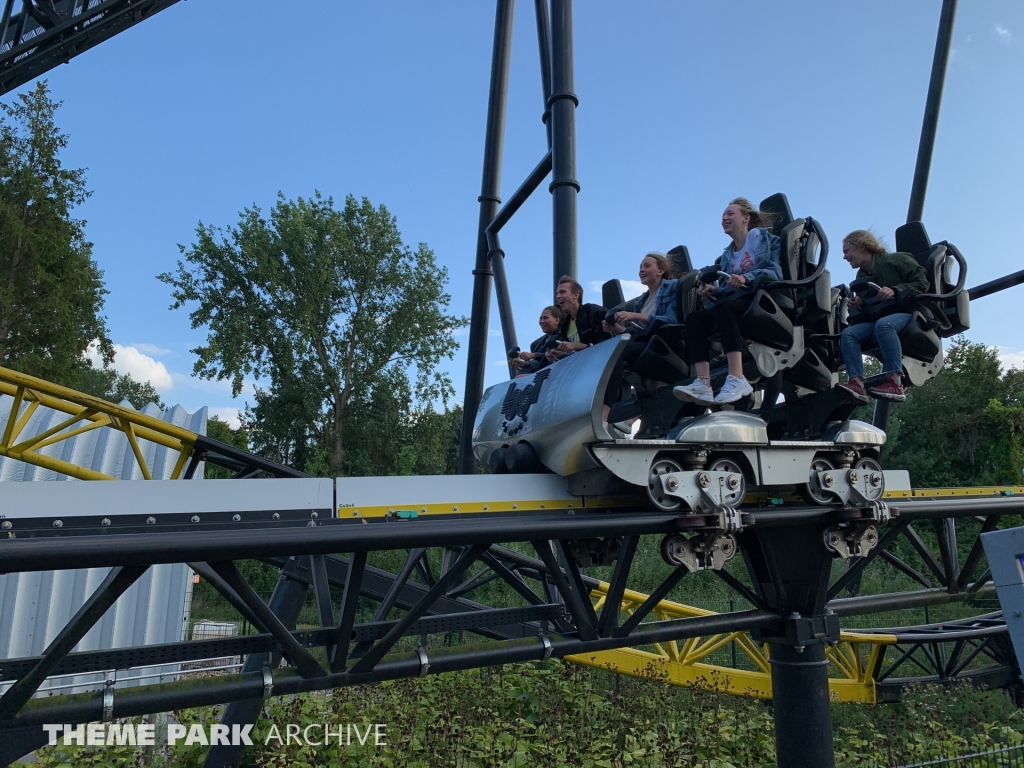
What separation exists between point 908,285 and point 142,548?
427 cm

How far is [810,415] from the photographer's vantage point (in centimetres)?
416

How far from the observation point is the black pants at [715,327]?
3.63 meters

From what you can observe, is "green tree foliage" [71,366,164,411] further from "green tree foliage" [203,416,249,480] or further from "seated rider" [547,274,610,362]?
"seated rider" [547,274,610,362]

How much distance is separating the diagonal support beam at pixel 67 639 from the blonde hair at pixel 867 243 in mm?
4328

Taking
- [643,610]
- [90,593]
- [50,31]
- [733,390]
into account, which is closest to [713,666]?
[643,610]

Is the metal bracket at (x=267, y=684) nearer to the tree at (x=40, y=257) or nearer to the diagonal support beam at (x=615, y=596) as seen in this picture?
the diagonal support beam at (x=615, y=596)

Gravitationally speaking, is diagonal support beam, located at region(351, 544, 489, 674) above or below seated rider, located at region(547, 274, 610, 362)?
below

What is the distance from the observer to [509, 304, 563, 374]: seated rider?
14.6 ft

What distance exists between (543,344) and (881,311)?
2.09m

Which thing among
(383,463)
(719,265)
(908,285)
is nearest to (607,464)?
(719,265)

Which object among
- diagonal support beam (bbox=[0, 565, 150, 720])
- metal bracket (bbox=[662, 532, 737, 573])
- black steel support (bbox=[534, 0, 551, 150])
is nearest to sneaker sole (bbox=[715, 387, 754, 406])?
metal bracket (bbox=[662, 532, 737, 573])

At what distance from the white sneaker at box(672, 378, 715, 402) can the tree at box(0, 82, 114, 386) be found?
1887 cm

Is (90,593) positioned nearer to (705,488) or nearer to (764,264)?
(705,488)

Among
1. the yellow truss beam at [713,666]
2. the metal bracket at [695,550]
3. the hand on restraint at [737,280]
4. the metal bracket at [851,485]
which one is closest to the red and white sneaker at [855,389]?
the metal bracket at [851,485]
